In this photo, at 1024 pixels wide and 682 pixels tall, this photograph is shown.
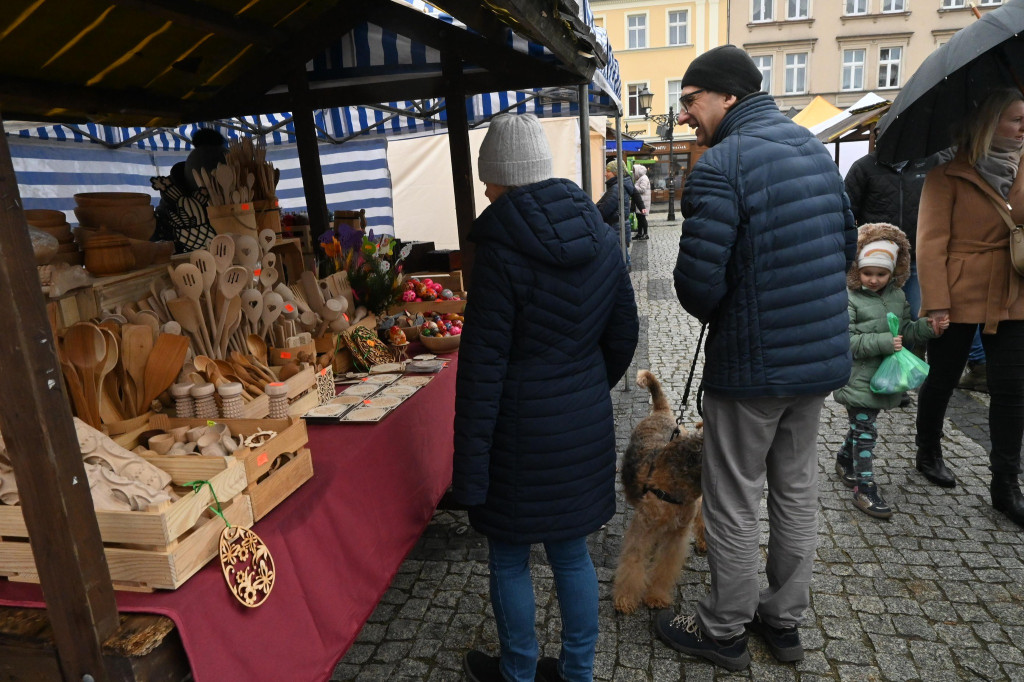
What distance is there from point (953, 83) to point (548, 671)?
2.92 meters

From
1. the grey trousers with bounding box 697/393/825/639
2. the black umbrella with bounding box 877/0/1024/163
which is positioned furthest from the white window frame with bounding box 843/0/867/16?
the grey trousers with bounding box 697/393/825/639

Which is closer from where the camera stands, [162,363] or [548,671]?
[162,363]

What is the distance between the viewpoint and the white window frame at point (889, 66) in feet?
97.4

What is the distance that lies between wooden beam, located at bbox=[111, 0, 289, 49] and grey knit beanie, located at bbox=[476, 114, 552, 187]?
1556 mm

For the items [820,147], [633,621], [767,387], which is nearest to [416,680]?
[633,621]

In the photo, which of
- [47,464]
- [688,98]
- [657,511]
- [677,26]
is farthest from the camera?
[677,26]

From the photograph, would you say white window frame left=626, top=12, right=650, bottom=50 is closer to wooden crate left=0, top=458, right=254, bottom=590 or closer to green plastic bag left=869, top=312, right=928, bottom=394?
green plastic bag left=869, top=312, right=928, bottom=394

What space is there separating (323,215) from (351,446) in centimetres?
266

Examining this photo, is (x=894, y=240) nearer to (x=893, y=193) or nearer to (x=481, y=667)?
(x=893, y=193)

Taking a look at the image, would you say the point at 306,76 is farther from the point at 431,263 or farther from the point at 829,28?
the point at 829,28

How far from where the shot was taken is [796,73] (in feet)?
101

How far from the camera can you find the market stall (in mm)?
1078

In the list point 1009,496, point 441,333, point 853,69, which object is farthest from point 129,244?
point 853,69

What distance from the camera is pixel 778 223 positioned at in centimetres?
194
